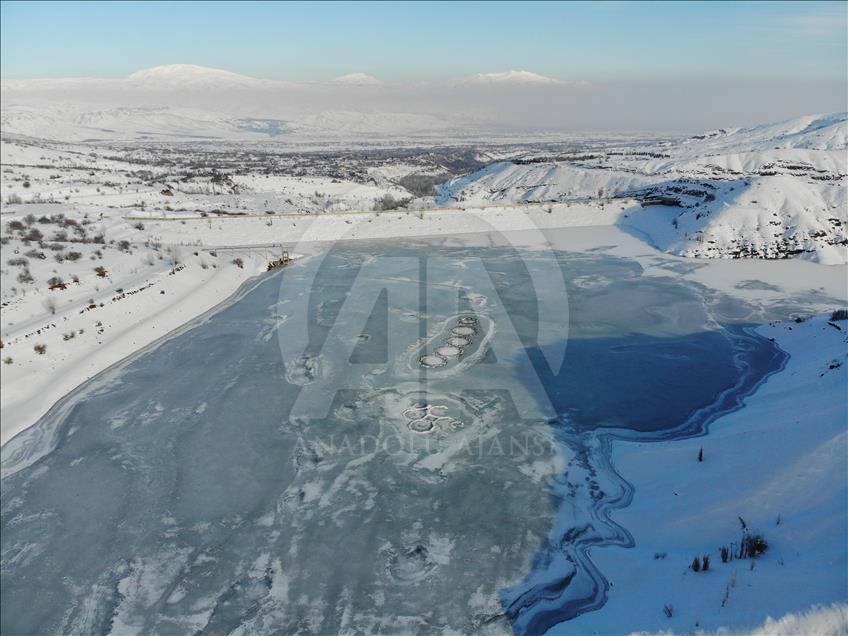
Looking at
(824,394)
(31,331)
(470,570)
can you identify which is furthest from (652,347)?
(31,331)

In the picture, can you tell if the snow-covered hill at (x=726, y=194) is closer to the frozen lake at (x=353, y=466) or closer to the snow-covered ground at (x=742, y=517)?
the frozen lake at (x=353, y=466)

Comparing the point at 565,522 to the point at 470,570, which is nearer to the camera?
the point at 470,570

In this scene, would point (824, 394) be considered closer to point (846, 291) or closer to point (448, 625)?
point (448, 625)

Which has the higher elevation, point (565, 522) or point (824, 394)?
point (824, 394)

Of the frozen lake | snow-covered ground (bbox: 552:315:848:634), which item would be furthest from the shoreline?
snow-covered ground (bbox: 552:315:848:634)

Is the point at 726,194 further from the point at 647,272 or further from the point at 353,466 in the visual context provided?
the point at 353,466

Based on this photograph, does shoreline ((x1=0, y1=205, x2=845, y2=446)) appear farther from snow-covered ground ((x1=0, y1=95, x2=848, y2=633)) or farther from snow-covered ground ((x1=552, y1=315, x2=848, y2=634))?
snow-covered ground ((x1=552, y1=315, x2=848, y2=634))

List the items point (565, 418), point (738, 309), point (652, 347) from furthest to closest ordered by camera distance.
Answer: point (738, 309) < point (652, 347) < point (565, 418)
